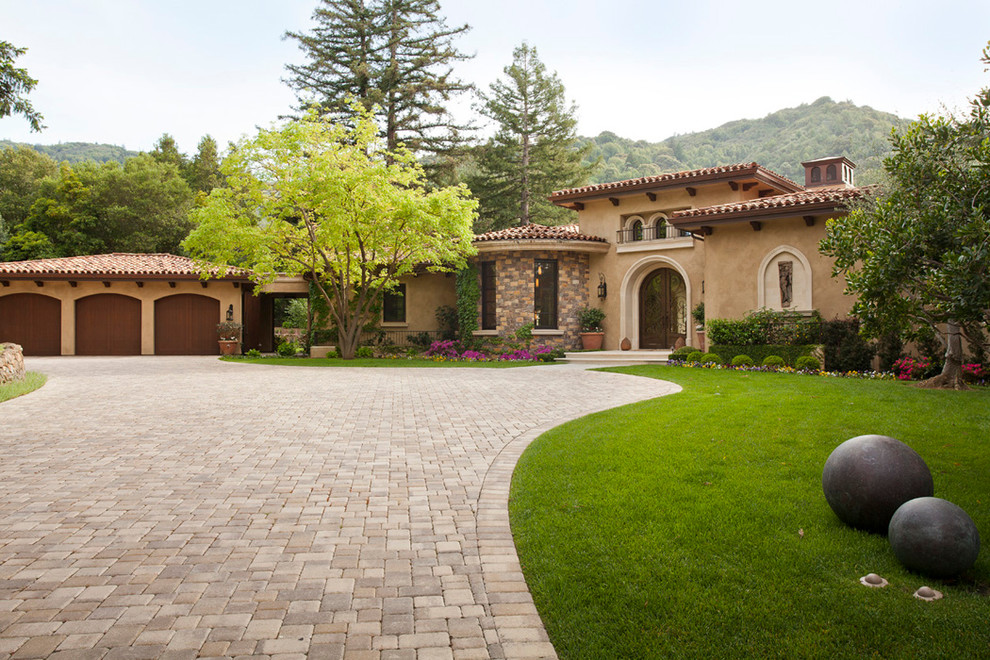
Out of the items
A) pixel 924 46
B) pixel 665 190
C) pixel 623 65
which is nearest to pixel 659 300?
pixel 665 190

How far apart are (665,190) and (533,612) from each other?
17.7m

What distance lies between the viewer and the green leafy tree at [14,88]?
1154 centimetres

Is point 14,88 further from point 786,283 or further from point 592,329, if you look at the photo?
point 786,283

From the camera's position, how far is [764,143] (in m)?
43.9

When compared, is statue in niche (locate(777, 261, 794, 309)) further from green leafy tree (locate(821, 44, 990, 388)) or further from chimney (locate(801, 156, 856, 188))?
green leafy tree (locate(821, 44, 990, 388))

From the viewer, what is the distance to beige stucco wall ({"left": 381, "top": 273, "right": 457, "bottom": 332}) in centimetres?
2236

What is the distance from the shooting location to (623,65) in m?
15.8

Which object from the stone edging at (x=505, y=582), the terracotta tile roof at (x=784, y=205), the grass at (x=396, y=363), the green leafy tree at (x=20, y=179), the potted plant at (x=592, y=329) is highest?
the green leafy tree at (x=20, y=179)

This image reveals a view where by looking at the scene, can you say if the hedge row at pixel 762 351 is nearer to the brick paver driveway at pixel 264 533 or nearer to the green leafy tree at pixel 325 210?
the brick paver driveway at pixel 264 533

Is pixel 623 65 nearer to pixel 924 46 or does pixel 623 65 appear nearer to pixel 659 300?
pixel 659 300

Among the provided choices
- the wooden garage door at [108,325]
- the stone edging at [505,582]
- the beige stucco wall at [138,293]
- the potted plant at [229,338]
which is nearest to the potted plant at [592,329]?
the potted plant at [229,338]

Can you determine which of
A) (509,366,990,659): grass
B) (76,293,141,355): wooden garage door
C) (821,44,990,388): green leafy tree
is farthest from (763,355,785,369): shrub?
(76,293,141,355): wooden garage door

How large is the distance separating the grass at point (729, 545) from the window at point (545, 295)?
41.5 feet

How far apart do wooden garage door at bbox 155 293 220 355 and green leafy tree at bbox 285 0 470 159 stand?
11058mm
